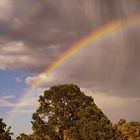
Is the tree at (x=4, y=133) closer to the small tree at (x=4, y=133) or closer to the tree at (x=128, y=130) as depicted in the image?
the small tree at (x=4, y=133)

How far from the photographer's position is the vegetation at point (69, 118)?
59625 mm

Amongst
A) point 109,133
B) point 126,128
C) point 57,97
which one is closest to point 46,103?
point 57,97

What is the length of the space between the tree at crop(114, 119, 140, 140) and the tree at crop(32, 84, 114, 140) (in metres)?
15.3

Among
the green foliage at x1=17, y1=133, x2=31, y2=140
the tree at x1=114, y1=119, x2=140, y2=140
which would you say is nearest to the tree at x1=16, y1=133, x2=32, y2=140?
the green foliage at x1=17, y1=133, x2=31, y2=140

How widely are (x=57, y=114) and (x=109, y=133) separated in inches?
370

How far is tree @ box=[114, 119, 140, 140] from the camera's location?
254 ft

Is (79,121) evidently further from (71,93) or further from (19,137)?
(19,137)

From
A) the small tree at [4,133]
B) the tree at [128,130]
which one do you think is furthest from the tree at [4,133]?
the tree at [128,130]

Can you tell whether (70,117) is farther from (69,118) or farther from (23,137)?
(23,137)

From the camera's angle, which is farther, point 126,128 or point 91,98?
point 126,128

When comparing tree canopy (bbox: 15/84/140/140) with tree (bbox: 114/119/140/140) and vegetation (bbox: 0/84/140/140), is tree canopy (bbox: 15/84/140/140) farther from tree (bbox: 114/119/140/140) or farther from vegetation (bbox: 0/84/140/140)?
tree (bbox: 114/119/140/140)

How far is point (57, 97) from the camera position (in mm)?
62219

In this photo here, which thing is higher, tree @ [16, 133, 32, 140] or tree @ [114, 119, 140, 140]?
tree @ [114, 119, 140, 140]

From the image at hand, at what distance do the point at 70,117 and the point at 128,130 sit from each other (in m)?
22.7
